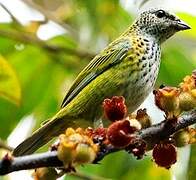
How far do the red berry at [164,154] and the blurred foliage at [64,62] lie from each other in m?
1.49

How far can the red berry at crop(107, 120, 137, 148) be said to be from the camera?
166cm

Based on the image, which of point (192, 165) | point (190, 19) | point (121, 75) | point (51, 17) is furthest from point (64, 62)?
point (192, 165)

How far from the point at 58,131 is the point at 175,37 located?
2.06m

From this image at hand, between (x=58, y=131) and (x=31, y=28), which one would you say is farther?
(x=31, y=28)

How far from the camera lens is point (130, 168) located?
11.0 ft

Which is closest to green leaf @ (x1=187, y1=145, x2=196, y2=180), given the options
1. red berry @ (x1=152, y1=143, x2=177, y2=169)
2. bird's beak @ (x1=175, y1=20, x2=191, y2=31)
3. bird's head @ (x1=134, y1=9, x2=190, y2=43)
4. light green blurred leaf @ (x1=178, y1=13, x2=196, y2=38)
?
red berry @ (x1=152, y1=143, x2=177, y2=169)

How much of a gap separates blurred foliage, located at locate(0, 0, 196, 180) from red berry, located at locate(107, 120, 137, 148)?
1683mm

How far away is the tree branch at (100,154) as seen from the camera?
4.98 feet

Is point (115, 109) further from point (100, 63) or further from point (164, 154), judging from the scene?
point (100, 63)

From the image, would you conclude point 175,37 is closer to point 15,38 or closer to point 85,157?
point 15,38

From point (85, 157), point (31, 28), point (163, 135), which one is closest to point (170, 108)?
point (163, 135)

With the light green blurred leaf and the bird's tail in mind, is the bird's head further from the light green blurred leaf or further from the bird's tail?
the bird's tail

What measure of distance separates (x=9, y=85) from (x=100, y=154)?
1.77m

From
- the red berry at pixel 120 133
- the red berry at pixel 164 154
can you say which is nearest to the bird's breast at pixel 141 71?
the red berry at pixel 164 154
